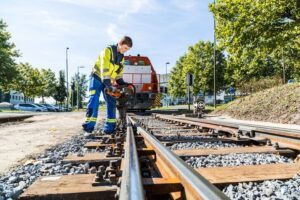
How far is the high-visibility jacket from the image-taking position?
6.53 m

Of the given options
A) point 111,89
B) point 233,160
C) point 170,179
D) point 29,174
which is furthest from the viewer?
point 111,89

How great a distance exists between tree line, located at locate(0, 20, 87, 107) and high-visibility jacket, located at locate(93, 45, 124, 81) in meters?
35.8

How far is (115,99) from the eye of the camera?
23.9 feet

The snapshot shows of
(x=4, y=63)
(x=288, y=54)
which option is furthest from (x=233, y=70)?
(x=4, y=63)

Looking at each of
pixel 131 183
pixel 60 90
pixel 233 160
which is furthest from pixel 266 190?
pixel 60 90

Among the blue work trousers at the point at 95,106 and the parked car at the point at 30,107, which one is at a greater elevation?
the blue work trousers at the point at 95,106

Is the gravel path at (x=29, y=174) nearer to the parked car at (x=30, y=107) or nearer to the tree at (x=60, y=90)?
the parked car at (x=30, y=107)

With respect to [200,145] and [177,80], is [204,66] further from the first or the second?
[200,145]

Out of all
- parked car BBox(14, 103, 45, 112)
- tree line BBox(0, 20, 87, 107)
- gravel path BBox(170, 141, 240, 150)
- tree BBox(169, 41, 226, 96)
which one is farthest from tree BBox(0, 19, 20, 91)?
gravel path BBox(170, 141, 240, 150)

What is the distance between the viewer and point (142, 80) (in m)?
19.7

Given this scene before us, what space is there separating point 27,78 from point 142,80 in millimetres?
54729

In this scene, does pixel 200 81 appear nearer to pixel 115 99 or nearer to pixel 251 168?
pixel 115 99

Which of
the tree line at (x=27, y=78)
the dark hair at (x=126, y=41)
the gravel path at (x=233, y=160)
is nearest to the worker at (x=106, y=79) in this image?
the dark hair at (x=126, y=41)

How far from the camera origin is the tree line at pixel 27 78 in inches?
1591
